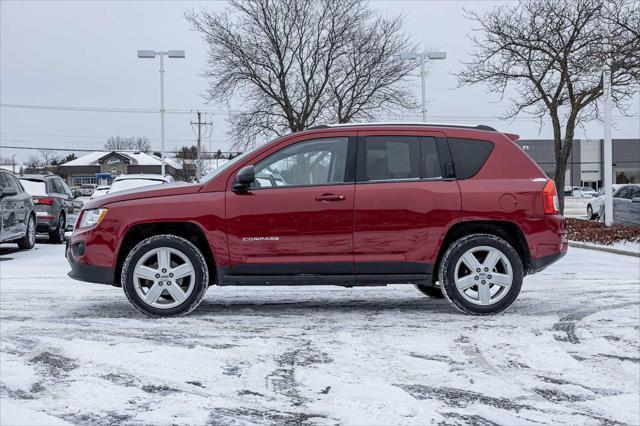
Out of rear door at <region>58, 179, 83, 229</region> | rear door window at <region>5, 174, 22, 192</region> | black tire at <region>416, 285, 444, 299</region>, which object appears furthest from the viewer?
rear door at <region>58, 179, 83, 229</region>

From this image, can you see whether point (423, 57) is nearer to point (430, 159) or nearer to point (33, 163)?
point (430, 159)

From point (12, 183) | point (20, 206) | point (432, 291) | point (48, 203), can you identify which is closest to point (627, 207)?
point (432, 291)

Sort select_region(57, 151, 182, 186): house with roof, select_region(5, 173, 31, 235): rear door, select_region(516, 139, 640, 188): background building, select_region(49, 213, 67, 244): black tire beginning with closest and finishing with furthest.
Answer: select_region(5, 173, 31, 235): rear door, select_region(49, 213, 67, 244): black tire, select_region(516, 139, 640, 188): background building, select_region(57, 151, 182, 186): house with roof

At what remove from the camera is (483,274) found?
19.9 feet

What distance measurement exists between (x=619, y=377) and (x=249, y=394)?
237cm

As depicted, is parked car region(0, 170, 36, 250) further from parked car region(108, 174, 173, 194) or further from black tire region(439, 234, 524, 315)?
black tire region(439, 234, 524, 315)

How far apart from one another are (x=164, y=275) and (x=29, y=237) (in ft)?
31.2

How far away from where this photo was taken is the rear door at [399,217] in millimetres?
5961

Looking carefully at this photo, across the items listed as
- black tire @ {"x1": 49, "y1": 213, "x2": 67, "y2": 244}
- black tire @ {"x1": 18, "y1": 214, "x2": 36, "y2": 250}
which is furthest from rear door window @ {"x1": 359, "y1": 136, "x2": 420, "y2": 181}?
black tire @ {"x1": 49, "y1": 213, "x2": 67, "y2": 244}

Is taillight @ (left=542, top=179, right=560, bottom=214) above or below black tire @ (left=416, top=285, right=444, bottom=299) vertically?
above

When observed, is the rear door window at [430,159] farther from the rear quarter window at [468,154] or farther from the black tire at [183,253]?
the black tire at [183,253]

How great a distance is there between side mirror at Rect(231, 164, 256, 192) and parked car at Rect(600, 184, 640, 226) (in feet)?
50.2

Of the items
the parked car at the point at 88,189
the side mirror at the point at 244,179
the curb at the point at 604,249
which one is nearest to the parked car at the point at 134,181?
the side mirror at the point at 244,179

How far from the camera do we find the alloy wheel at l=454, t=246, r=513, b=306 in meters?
6.02
